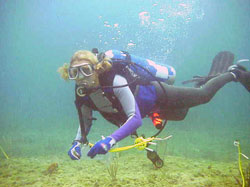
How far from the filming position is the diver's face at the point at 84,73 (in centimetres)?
269

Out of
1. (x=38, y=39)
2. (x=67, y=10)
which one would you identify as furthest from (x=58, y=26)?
(x=67, y=10)

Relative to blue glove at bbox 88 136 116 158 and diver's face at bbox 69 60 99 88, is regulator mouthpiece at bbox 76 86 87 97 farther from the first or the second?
blue glove at bbox 88 136 116 158

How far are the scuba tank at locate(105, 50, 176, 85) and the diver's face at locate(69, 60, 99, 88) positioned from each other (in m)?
0.38

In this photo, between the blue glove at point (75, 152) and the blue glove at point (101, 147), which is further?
the blue glove at point (75, 152)

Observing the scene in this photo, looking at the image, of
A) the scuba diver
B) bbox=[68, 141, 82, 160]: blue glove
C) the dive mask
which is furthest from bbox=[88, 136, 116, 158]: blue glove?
the dive mask

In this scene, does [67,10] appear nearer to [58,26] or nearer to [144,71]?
[58,26]

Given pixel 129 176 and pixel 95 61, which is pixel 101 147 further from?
pixel 129 176

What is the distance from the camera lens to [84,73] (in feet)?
8.84

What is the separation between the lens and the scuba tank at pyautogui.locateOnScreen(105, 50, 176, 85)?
2.95 m

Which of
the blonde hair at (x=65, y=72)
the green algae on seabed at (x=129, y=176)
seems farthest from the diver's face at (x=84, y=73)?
the green algae on seabed at (x=129, y=176)

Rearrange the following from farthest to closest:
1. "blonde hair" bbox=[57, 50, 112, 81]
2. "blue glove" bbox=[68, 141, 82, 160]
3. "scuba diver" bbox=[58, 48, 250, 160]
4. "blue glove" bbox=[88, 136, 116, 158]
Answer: "blue glove" bbox=[68, 141, 82, 160]
"blonde hair" bbox=[57, 50, 112, 81]
"scuba diver" bbox=[58, 48, 250, 160]
"blue glove" bbox=[88, 136, 116, 158]

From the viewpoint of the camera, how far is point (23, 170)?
5.47 metres

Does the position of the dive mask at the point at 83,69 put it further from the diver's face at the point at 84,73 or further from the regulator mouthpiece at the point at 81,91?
the regulator mouthpiece at the point at 81,91

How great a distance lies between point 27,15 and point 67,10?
8.51 metres
